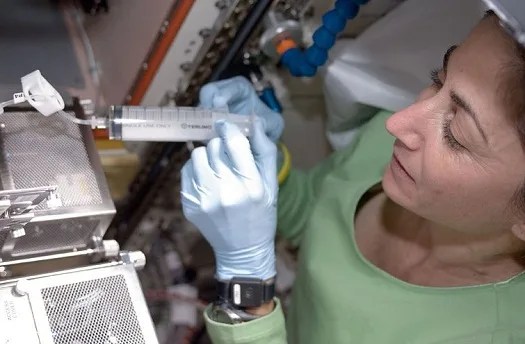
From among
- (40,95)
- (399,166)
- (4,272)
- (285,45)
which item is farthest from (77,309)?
(285,45)

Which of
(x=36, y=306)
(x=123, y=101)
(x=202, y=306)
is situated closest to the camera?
(x=36, y=306)

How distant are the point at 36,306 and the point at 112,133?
39cm

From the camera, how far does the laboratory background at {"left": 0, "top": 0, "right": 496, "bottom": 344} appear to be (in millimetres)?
896

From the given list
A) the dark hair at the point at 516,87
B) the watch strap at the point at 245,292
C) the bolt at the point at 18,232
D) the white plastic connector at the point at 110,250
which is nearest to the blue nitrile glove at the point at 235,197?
the watch strap at the point at 245,292

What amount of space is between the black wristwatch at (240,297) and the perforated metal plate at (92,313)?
1.03 feet

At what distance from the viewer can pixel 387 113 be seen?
1.46 m

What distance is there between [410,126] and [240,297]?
1.34 ft

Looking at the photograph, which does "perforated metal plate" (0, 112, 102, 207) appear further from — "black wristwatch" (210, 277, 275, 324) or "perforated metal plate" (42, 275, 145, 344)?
"black wristwatch" (210, 277, 275, 324)

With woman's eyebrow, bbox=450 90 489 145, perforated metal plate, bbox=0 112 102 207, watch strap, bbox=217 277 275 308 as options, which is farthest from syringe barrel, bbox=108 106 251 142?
woman's eyebrow, bbox=450 90 489 145

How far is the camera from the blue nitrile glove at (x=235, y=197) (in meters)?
1.09

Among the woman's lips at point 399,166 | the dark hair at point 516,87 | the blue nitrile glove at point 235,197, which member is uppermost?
the dark hair at point 516,87

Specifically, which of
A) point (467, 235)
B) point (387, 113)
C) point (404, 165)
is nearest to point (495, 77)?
point (404, 165)

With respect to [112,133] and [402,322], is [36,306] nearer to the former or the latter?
[112,133]

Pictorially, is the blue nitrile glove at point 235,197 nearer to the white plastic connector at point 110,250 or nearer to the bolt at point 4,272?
the white plastic connector at point 110,250
